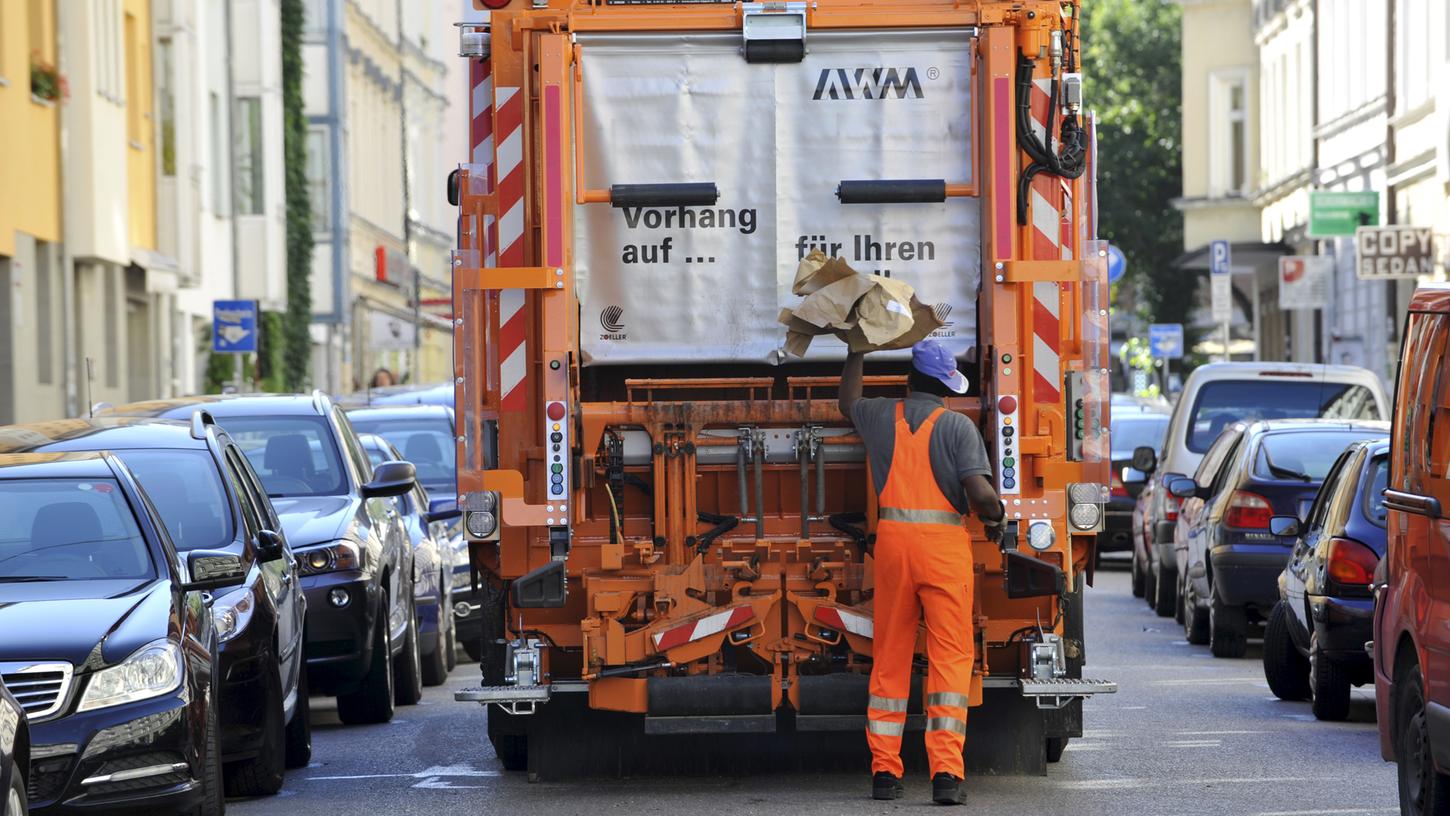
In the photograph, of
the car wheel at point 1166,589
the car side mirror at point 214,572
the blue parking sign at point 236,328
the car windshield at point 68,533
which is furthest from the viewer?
the blue parking sign at point 236,328

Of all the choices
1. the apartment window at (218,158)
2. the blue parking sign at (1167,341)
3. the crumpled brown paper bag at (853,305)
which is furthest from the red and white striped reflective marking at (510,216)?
the blue parking sign at (1167,341)

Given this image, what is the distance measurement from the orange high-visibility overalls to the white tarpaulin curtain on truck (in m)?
0.88

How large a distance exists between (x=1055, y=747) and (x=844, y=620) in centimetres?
163

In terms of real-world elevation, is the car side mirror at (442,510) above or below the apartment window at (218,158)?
below

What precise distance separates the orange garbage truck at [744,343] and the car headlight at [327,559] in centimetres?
274

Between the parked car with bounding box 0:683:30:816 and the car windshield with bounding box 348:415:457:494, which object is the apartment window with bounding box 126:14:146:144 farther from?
the parked car with bounding box 0:683:30:816

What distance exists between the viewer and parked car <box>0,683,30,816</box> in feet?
22.9

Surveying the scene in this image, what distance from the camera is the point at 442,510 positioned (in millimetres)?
16203

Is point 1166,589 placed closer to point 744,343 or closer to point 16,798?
point 744,343

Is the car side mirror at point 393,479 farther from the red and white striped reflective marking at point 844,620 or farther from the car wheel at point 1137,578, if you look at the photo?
the car wheel at point 1137,578

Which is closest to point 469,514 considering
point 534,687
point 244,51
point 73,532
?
point 534,687

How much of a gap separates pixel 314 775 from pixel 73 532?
225 cm

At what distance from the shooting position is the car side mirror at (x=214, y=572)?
991 cm

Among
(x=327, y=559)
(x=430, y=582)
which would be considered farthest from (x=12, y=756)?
(x=430, y=582)
